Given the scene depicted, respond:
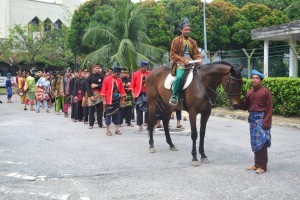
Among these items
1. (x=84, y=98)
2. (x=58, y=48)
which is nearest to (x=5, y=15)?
(x=58, y=48)

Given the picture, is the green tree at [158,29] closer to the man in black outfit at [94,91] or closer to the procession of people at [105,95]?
the procession of people at [105,95]

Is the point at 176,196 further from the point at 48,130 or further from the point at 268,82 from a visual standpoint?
the point at 268,82

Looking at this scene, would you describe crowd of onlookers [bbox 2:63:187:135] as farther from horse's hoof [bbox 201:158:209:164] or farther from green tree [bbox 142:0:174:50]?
green tree [bbox 142:0:174:50]

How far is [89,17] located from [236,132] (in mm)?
22122

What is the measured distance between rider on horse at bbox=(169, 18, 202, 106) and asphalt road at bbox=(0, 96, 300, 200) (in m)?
1.43

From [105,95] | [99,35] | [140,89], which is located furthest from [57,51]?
[105,95]

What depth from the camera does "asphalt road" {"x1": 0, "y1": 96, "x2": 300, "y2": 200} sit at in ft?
19.7

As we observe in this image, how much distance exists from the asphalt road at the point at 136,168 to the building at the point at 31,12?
39760 millimetres

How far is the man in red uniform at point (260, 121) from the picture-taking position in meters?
7.07

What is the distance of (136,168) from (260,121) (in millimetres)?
Answer: 2319

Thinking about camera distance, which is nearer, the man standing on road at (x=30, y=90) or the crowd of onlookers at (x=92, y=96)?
the crowd of onlookers at (x=92, y=96)

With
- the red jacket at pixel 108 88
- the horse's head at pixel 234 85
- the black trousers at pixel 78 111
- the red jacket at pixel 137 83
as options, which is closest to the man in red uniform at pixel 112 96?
the red jacket at pixel 108 88

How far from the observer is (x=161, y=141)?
34.7ft

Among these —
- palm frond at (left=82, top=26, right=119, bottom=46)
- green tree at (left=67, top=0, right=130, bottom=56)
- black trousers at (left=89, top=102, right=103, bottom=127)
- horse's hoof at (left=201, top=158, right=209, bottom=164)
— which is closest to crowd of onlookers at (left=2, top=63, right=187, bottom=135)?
black trousers at (left=89, top=102, right=103, bottom=127)
